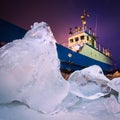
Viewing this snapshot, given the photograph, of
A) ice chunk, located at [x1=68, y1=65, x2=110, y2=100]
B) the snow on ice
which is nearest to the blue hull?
ice chunk, located at [x1=68, y1=65, x2=110, y2=100]

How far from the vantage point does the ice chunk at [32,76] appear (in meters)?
1.28

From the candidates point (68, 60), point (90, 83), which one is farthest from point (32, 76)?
point (68, 60)

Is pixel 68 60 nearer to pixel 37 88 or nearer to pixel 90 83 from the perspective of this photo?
pixel 90 83

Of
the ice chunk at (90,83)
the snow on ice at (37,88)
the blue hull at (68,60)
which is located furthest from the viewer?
the blue hull at (68,60)

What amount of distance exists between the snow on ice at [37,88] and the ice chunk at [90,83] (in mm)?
239

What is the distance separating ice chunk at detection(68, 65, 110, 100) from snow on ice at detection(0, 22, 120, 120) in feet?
0.79

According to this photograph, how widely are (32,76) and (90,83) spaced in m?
0.94

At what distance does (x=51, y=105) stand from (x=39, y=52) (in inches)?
18.3

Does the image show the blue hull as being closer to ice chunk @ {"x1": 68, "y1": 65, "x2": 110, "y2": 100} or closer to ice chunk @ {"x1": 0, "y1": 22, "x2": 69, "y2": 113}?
ice chunk @ {"x1": 68, "y1": 65, "x2": 110, "y2": 100}

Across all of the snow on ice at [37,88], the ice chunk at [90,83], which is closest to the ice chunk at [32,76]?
the snow on ice at [37,88]

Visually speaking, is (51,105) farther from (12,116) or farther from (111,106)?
(111,106)

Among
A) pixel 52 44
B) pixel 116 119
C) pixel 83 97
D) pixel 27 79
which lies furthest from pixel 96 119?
pixel 52 44

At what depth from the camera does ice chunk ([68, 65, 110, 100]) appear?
188 cm

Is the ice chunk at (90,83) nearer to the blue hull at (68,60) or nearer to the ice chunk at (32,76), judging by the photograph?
the ice chunk at (32,76)
